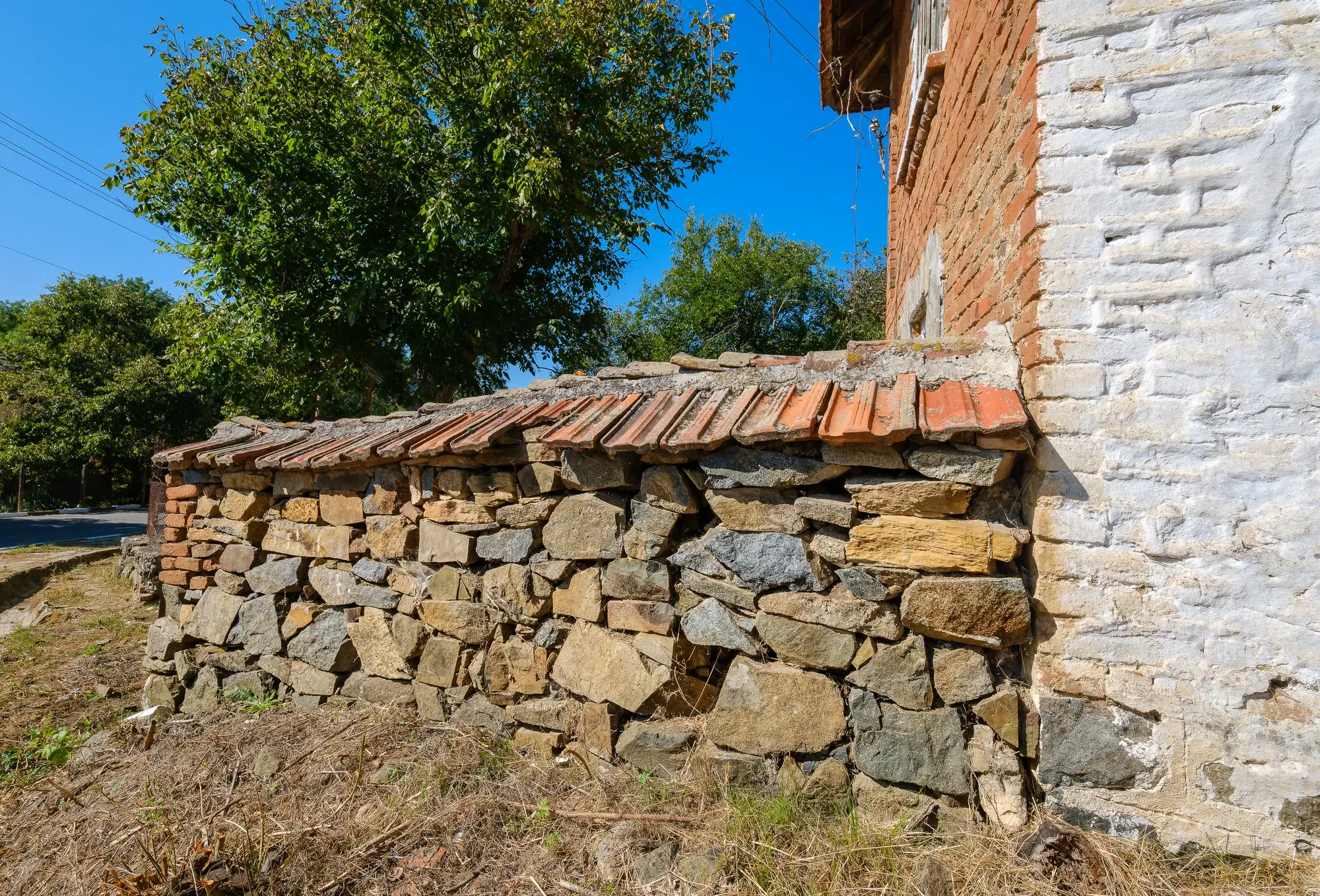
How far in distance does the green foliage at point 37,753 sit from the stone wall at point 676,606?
0.66 m

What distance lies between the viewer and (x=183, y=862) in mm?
2223

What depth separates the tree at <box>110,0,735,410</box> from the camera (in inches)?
309

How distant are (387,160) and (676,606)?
8.20 m

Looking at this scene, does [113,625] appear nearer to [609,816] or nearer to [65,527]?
[609,816]

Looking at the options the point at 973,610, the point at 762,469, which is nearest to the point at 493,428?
the point at 762,469

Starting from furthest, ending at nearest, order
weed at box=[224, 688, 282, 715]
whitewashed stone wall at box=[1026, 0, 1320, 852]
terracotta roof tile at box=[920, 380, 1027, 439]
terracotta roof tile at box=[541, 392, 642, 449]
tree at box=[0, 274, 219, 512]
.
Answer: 1. tree at box=[0, 274, 219, 512]
2. weed at box=[224, 688, 282, 715]
3. terracotta roof tile at box=[541, 392, 642, 449]
4. terracotta roof tile at box=[920, 380, 1027, 439]
5. whitewashed stone wall at box=[1026, 0, 1320, 852]

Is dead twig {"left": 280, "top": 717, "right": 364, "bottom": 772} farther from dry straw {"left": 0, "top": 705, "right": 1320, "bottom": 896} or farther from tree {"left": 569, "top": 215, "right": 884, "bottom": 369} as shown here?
tree {"left": 569, "top": 215, "right": 884, "bottom": 369}

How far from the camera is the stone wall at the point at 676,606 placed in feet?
6.63

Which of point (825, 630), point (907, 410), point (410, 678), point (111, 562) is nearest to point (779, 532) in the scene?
point (825, 630)

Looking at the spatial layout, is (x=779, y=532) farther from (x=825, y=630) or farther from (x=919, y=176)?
(x=919, y=176)

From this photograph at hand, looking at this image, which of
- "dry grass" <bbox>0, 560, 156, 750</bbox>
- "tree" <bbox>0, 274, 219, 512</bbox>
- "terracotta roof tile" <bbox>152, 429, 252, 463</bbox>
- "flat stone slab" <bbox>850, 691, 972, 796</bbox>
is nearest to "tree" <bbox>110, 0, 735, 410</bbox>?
"dry grass" <bbox>0, 560, 156, 750</bbox>

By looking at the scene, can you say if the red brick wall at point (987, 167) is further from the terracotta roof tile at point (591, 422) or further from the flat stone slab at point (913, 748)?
the terracotta roof tile at point (591, 422)

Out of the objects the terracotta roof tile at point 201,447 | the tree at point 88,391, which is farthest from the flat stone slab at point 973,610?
the tree at point 88,391

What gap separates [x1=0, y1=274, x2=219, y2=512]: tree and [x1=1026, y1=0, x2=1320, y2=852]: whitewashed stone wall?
18.1 metres
